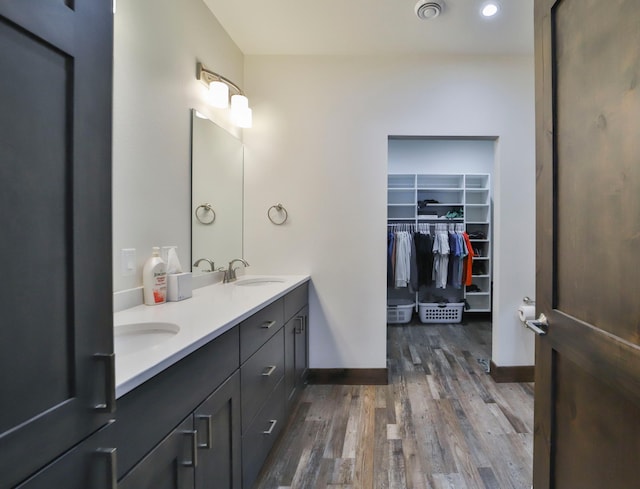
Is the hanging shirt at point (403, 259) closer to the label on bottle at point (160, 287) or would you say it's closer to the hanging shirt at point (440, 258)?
the hanging shirt at point (440, 258)

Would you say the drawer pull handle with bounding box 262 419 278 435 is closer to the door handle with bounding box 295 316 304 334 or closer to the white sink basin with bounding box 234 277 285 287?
the door handle with bounding box 295 316 304 334

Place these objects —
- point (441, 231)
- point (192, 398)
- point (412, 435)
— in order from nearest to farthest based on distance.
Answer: point (192, 398)
point (412, 435)
point (441, 231)

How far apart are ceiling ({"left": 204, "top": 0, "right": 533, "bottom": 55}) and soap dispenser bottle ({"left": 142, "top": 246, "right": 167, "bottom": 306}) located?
5.70 feet

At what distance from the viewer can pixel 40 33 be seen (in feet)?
1.46

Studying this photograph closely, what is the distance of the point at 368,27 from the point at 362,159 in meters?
0.92

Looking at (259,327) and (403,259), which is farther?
(403,259)

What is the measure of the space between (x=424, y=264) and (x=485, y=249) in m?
1.15

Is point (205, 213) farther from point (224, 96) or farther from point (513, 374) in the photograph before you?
point (513, 374)

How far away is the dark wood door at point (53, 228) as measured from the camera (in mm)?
417

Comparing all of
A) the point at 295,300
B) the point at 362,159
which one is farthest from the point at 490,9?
the point at 295,300

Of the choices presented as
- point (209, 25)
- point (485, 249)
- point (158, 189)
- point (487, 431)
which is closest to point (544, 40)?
point (158, 189)

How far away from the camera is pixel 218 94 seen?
202cm

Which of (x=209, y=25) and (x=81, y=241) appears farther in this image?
(x=209, y=25)

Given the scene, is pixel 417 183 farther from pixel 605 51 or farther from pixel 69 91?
pixel 69 91
